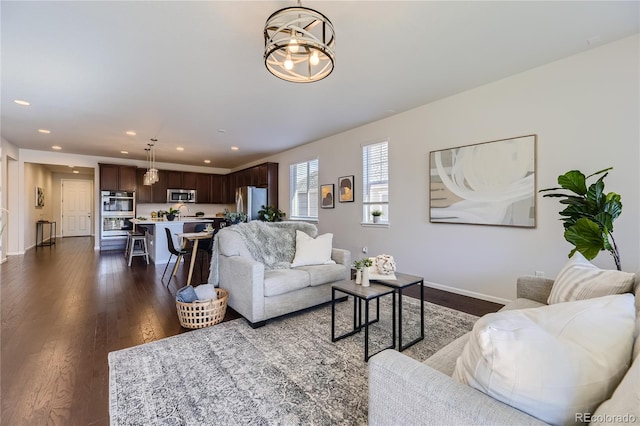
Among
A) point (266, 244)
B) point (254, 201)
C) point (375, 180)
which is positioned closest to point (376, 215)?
point (375, 180)

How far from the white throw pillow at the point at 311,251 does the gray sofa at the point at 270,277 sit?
0.09 meters

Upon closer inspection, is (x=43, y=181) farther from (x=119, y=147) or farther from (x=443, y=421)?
(x=443, y=421)

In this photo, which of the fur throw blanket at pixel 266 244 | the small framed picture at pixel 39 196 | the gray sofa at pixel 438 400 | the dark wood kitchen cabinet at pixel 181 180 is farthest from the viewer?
the dark wood kitchen cabinet at pixel 181 180

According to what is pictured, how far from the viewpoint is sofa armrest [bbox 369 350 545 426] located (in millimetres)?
738

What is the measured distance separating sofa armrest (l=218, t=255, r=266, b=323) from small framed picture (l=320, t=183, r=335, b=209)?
2843mm

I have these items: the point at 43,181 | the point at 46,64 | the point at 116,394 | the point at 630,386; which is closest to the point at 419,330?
the point at 630,386

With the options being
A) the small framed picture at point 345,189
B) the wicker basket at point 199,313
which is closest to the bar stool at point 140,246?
the wicker basket at point 199,313

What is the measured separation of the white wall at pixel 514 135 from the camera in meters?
2.56

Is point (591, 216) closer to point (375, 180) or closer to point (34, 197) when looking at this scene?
point (375, 180)

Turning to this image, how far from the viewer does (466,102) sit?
359cm

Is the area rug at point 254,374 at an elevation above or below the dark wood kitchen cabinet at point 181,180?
below

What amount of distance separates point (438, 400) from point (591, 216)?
2421mm

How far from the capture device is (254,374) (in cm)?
192

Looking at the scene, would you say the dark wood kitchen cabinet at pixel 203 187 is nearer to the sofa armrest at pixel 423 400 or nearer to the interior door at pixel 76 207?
the interior door at pixel 76 207
